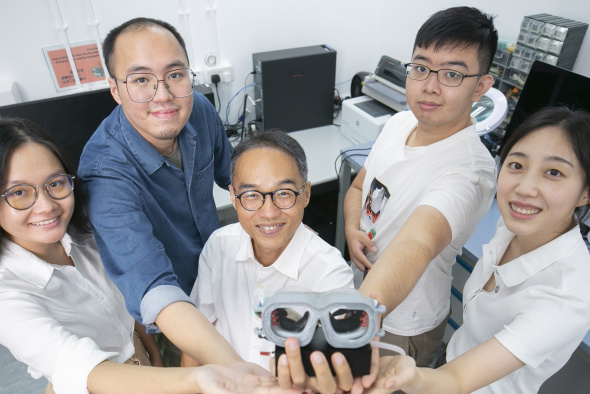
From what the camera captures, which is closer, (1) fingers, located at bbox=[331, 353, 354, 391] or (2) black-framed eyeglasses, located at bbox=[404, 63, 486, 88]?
(1) fingers, located at bbox=[331, 353, 354, 391]

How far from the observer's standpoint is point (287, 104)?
251 cm

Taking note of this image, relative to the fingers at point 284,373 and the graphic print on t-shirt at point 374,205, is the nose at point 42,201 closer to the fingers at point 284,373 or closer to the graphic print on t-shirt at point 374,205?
the fingers at point 284,373

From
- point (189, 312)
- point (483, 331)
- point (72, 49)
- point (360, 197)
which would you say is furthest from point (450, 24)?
point (72, 49)

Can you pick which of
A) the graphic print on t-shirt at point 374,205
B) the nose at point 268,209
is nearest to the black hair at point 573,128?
the graphic print on t-shirt at point 374,205

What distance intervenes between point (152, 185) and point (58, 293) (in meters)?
0.39

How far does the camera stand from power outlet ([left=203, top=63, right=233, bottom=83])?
2449mm

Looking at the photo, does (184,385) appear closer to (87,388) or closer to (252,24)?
(87,388)

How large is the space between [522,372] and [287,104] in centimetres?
195

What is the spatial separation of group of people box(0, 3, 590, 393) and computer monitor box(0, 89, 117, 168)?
2.72ft

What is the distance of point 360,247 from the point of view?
1.36m

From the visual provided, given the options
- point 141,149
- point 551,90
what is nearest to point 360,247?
point 141,149

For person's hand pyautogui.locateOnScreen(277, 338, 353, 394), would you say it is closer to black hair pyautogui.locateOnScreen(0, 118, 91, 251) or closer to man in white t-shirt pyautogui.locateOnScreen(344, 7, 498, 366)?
man in white t-shirt pyautogui.locateOnScreen(344, 7, 498, 366)

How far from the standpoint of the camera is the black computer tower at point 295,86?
94.3 inches

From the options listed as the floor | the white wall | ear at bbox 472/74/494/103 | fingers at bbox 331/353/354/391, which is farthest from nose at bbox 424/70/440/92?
the floor
